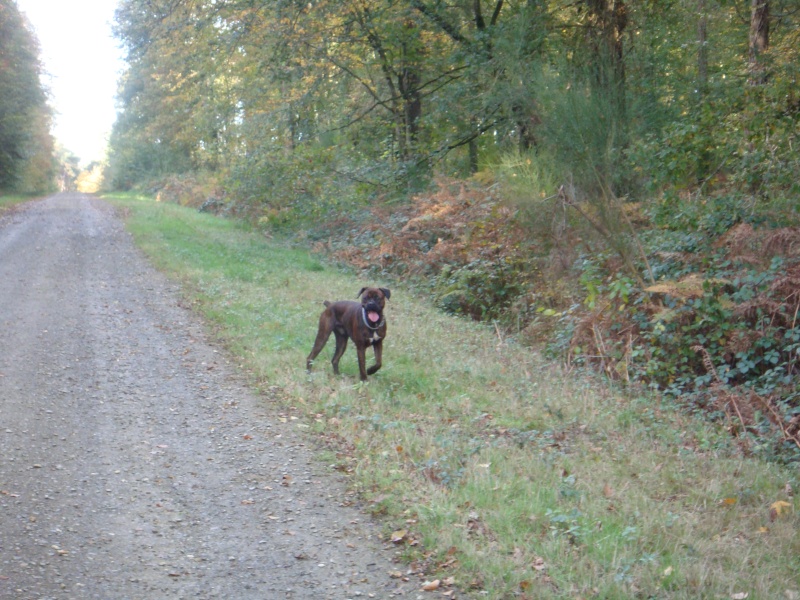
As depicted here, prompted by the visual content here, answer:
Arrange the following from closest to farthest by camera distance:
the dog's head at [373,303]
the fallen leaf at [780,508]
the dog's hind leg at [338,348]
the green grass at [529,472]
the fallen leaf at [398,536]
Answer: the green grass at [529,472]
the fallen leaf at [398,536]
the fallen leaf at [780,508]
the dog's head at [373,303]
the dog's hind leg at [338,348]

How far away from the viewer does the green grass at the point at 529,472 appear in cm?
473

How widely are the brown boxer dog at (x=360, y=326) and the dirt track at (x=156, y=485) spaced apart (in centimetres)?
123

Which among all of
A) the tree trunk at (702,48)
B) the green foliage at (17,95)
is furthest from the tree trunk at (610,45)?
the green foliage at (17,95)

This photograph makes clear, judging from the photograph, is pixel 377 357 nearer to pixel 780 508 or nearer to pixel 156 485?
pixel 156 485

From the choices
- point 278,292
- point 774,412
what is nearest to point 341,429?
point 774,412

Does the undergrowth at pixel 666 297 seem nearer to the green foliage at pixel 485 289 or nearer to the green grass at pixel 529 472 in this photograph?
the green foliage at pixel 485 289

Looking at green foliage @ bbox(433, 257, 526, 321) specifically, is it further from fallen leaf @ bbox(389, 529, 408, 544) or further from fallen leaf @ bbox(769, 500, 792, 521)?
fallen leaf @ bbox(389, 529, 408, 544)

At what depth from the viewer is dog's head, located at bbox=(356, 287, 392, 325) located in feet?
28.3

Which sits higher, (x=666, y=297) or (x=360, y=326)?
(x=666, y=297)

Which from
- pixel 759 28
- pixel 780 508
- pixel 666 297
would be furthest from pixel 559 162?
pixel 780 508

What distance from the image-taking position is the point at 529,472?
6.30 metres

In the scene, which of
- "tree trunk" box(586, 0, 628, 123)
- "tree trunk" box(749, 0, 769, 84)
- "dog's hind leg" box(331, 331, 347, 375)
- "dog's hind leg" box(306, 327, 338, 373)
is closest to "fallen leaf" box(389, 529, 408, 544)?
"dog's hind leg" box(331, 331, 347, 375)

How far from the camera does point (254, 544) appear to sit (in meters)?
5.18

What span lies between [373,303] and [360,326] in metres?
0.47
